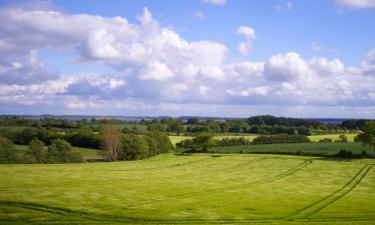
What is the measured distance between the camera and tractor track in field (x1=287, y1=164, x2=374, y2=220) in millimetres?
38391

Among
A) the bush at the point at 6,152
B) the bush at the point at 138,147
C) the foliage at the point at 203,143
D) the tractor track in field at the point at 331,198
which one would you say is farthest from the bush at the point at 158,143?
the tractor track in field at the point at 331,198

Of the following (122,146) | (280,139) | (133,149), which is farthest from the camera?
(280,139)

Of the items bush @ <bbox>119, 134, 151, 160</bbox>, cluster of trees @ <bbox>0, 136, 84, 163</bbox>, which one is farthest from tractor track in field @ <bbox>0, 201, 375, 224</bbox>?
bush @ <bbox>119, 134, 151, 160</bbox>

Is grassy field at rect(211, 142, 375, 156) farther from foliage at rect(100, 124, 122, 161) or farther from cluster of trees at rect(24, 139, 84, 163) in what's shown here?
cluster of trees at rect(24, 139, 84, 163)

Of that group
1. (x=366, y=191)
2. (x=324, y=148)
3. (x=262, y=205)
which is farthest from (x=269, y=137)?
(x=262, y=205)

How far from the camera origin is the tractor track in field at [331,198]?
38391 mm

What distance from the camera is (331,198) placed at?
164 feet

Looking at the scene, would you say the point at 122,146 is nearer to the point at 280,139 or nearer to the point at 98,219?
the point at 280,139

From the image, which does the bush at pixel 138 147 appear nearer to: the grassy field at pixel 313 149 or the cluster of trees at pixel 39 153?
the cluster of trees at pixel 39 153

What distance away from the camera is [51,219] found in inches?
1281

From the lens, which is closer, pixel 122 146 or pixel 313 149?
pixel 313 149

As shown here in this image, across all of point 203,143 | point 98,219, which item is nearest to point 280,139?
point 203,143

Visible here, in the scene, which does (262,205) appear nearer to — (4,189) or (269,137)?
(4,189)

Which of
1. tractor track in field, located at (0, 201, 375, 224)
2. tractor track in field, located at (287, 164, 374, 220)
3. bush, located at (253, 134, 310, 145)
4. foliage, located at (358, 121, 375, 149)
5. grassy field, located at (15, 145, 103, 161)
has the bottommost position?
grassy field, located at (15, 145, 103, 161)
